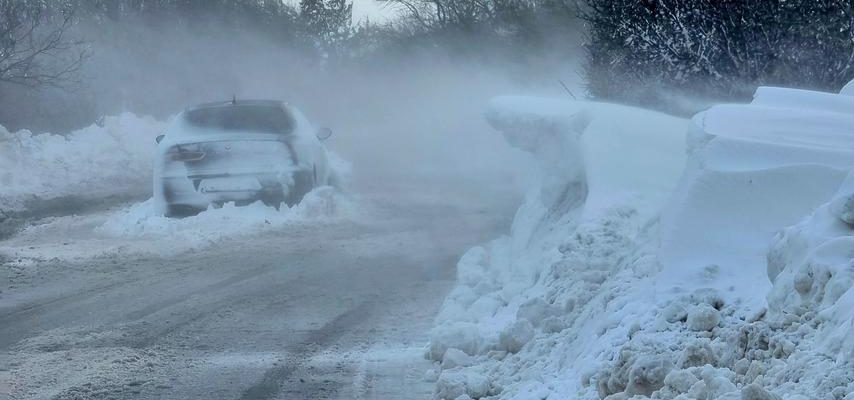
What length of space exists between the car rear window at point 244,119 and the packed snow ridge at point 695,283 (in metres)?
5.82

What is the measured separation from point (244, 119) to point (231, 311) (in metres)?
5.74

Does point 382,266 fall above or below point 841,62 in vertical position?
below

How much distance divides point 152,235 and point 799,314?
9.29 m

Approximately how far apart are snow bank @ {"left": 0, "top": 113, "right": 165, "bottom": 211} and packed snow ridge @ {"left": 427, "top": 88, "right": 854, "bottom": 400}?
34.9ft

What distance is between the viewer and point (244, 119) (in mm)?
13570

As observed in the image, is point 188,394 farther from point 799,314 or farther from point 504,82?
point 504,82

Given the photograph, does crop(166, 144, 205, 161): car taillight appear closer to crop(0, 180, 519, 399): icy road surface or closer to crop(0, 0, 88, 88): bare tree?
crop(0, 180, 519, 399): icy road surface

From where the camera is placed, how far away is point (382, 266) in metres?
10.4

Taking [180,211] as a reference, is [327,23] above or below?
above

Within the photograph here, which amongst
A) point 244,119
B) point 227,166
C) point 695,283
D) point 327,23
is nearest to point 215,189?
point 227,166

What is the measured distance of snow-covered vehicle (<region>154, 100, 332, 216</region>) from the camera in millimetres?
12500

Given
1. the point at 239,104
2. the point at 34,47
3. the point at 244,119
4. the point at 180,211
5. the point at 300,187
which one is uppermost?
the point at 34,47

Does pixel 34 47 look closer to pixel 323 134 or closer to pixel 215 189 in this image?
pixel 323 134

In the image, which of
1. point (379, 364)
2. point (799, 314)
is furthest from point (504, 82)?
point (799, 314)
